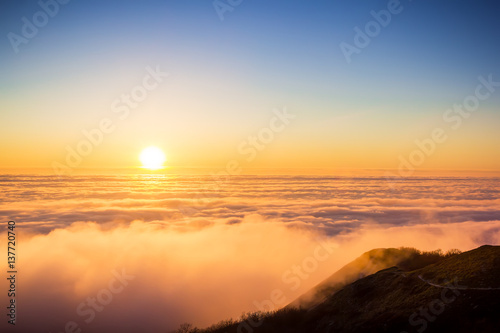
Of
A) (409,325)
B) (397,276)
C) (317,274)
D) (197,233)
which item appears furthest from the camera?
(197,233)

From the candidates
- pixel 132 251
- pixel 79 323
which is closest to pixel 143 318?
pixel 79 323

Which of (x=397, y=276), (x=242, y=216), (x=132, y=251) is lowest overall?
(x=397, y=276)

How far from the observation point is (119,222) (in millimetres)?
103312

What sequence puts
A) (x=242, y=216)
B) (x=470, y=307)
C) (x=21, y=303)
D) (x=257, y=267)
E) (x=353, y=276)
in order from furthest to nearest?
(x=242, y=216) < (x=257, y=267) < (x=21, y=303) < (x=353, y=276) < (x=470, y=307)

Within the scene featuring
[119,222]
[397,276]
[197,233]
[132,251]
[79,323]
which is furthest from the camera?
[119,222]

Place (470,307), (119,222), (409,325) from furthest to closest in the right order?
(119,222) < (409,325) < (470,307)

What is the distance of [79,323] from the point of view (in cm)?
5019

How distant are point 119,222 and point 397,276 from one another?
341 feet

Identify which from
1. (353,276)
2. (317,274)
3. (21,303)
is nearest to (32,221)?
(21,303)

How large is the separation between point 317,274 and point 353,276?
148ft

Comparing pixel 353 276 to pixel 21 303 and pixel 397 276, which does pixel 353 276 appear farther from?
pixel 21 303

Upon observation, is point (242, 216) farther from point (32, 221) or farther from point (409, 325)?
point (409, 325)

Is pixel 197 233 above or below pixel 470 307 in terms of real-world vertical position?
above

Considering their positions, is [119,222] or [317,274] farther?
[119,222]
